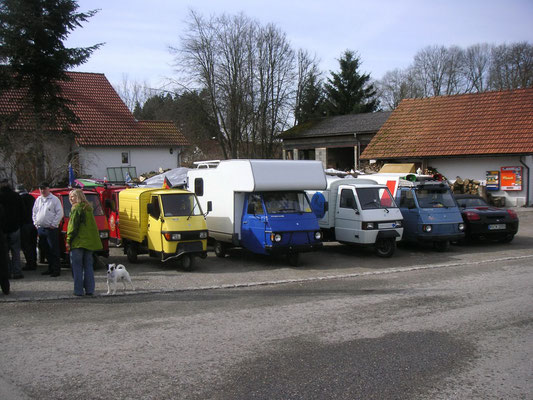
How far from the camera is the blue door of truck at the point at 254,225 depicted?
1314 cm

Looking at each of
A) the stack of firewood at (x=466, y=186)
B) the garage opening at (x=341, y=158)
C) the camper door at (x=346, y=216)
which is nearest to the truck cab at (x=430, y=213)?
the camper door at (x=346, y=216)

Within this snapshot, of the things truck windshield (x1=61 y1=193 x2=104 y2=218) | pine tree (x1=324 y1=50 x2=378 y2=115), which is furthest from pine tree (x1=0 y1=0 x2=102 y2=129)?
pine tree (x1=324 y1=50 x2=378 y2=115)

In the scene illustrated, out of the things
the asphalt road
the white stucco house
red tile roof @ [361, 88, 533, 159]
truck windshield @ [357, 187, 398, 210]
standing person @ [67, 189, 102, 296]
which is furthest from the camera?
the white stucco house

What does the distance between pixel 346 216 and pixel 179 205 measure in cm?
489

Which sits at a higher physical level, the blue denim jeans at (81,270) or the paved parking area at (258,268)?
the blue denim jeans at (81,270)

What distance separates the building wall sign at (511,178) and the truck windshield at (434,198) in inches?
445

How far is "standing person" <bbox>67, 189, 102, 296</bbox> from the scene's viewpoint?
30.6 feet

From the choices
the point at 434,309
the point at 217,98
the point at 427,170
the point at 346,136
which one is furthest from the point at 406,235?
the point at 217,98

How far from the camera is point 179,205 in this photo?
42.7 feet

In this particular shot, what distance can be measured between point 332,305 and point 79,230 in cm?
455

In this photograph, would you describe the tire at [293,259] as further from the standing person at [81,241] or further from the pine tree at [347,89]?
the pine tree at [347,89]

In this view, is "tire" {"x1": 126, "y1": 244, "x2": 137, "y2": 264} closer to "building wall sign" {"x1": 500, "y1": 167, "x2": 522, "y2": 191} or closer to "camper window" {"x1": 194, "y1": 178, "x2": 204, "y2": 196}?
"camper window" {"x1": 194, "y1": 178, "x2": 204, "y2": 196}

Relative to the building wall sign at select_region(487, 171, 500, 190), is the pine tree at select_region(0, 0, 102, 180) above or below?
above

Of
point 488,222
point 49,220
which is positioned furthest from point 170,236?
point 488,222
